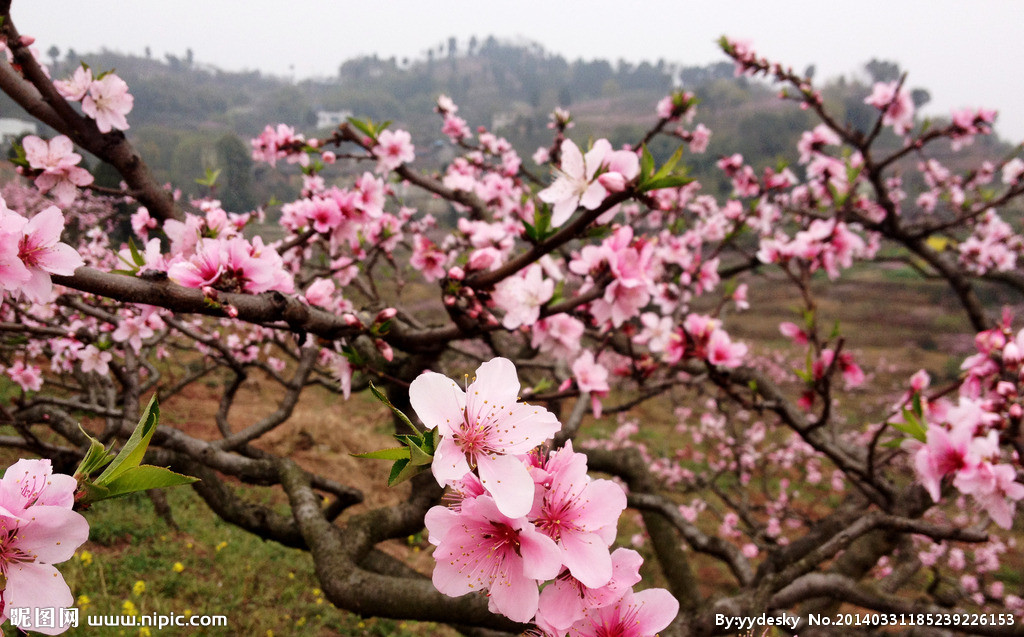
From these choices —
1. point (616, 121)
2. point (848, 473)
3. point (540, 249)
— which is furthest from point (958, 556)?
point (616, 121)

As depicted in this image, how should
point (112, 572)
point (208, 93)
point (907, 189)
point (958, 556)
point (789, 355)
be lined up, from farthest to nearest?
point (208, 93) → point (907, 189) → point (789, 355) → point (958, 556) → point (112, 572)

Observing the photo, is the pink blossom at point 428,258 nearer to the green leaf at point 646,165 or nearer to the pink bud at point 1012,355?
the green leaf at point 646,165

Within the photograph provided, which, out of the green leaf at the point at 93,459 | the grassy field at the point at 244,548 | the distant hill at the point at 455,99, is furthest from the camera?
the distant hill at the point at 455,99

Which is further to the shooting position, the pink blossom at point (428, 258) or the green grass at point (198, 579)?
the green grass at point (198, 579)

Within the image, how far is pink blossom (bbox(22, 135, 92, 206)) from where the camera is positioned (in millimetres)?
1573

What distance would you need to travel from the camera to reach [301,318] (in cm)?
118

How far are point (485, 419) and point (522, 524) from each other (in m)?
0.18

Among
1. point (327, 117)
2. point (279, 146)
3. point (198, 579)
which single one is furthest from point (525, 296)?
point (327, 117)

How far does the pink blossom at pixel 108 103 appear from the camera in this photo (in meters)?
1.63

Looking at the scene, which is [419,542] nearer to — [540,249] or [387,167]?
[387,167]

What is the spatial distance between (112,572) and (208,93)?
70966mm

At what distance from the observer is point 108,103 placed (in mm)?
1665

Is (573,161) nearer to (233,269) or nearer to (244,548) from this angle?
(233,269)

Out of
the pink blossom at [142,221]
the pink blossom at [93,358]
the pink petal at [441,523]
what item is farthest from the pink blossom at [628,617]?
the pink blossom at [93,358]
